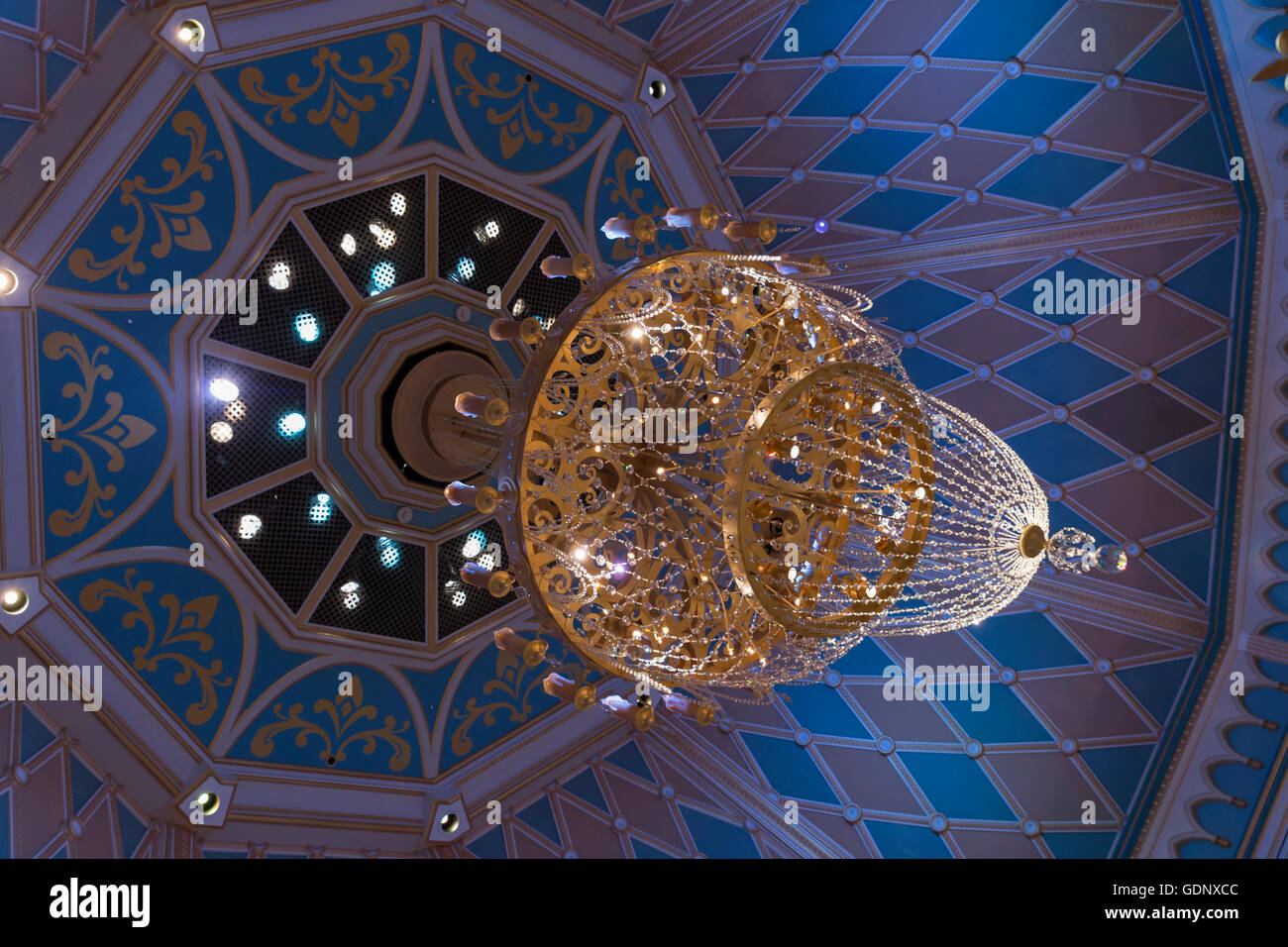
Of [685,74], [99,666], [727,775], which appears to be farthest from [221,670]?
[685,74]

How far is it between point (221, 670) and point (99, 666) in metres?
0.78

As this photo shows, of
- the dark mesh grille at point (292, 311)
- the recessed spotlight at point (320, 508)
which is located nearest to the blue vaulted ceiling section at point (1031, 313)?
the dark mesh grille at point (292, 311)

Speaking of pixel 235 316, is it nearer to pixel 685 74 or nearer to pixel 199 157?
pixel 199 157

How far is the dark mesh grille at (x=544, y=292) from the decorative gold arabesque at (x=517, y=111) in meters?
0.76

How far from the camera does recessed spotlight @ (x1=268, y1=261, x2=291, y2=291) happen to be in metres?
5.88

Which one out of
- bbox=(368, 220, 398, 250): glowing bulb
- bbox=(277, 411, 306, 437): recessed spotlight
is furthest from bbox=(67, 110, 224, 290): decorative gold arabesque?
bbox=(277, 411, 306, 437): recessed spotlight

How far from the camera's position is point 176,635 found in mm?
5797

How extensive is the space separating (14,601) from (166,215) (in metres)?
2.60

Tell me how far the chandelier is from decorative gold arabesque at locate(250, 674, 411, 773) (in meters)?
3.68

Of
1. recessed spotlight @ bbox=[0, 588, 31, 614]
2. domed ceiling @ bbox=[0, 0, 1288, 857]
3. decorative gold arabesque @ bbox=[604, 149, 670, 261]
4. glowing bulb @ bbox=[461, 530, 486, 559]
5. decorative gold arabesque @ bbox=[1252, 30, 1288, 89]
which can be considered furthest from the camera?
glowing bulb @ bbox=[461, 530, 486, 559]

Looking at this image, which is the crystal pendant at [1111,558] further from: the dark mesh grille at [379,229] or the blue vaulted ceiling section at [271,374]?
the dark mesh grille at [379,229]

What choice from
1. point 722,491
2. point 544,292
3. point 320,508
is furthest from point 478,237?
point 722,491

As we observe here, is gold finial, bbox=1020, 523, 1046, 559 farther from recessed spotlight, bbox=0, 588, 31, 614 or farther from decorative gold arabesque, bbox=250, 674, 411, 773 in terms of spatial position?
recessed spotlight, bbox=0, 588, 31, 614

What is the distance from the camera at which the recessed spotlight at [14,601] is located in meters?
4.99
